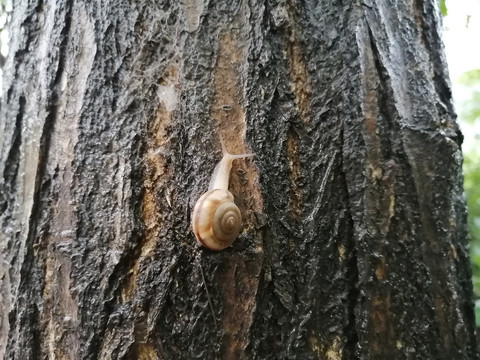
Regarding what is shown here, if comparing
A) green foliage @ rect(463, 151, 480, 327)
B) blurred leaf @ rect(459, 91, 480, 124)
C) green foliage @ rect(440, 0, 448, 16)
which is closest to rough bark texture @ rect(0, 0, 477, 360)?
green foliage @ rect(440, 0, 448, 16)

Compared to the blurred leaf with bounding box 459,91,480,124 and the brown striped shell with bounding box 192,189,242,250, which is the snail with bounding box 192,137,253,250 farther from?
the blurred leaf with bounding box 459,91,480,124

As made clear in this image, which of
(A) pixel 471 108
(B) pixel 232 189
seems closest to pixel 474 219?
(A) pixel 471 108

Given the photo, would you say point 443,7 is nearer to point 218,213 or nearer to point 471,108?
point 218,213

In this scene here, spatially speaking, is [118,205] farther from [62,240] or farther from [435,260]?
[435,260]

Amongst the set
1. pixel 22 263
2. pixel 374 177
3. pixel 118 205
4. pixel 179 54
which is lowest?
pixel 22 263

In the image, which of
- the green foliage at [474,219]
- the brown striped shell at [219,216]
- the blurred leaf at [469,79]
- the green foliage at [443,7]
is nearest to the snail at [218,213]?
the brown striped shell at [219,216]

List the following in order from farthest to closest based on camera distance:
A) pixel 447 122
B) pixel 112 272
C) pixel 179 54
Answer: pixel 447 122 → pixel 179 54 → pixel 112 272

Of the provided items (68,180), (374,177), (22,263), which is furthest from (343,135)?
(22,263)

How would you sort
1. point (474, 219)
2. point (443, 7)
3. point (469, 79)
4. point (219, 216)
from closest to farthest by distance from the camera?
point (219, 216), point (443, 7), point (474, 219), point (469, 79)
